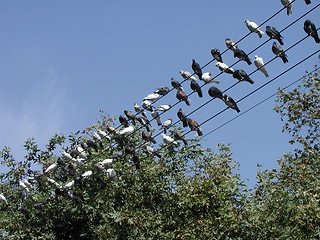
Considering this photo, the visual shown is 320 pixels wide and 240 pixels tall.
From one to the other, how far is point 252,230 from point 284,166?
147 inches

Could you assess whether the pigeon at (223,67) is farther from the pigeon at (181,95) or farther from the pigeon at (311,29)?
the pigeon at (311,29)

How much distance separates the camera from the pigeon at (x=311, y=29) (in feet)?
20.4

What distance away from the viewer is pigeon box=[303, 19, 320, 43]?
6218mm

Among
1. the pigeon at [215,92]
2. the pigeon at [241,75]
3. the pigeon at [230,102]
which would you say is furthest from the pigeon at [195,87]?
the pigeon at [241,75]

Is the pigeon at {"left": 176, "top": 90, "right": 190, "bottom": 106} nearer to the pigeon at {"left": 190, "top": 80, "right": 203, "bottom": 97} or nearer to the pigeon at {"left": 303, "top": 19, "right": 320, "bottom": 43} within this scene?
the pigeon at {"left": 190, "top": 80, "right": 203, "bottom": 97}

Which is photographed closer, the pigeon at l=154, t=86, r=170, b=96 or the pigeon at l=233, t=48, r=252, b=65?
the pigeon at l=233, t=48, r=252, b=65

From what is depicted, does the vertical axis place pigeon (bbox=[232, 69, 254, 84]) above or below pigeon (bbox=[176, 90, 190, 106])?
below

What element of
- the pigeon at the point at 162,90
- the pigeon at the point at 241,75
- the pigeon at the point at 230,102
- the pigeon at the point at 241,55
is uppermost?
the pigeon at the point at 162,90

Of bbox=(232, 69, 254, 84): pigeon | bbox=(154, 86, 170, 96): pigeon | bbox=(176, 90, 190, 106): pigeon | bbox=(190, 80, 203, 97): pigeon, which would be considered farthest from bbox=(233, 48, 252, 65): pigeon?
bbox=(154, 86, 170, 96): pigeon

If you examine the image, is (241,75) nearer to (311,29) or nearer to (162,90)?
(311,29)

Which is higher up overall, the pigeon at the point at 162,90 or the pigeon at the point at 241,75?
the pigeon at the point at 162,90

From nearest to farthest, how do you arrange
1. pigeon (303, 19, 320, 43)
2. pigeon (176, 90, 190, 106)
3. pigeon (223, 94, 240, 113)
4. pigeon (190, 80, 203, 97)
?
pigeon (303, 19, 320, 43), pigeon (223, 94, 240, 113), pigeon (190, 80, 203, 97), pigeon (176, 90, 190, 106)

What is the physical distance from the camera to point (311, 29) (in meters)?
6.50

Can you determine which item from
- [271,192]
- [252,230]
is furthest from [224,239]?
[271,192]
